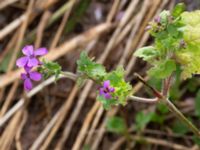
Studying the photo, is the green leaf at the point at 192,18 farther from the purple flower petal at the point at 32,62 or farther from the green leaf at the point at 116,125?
the green leaf at the point at 116,125

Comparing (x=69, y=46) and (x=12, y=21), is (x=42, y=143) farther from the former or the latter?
(x=12, y=21)

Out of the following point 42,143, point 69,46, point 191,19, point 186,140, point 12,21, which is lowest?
point 186,140

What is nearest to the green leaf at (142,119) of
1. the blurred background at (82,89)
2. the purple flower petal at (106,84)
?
the blurred background at (82,89)

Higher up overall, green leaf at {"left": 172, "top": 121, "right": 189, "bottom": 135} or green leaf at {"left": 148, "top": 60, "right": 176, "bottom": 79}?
green leaf at {"left": 148, "top": 60, "right": 176, "bottom": 79}

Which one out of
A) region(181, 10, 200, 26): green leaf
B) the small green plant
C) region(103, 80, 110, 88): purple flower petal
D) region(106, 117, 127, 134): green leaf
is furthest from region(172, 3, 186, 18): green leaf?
region(106, 117, 127, 134): green leaf

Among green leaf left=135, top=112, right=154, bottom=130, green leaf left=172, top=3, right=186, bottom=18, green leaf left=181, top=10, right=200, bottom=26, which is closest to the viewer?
green leaf left=172, top=3, right=186, bottom=18

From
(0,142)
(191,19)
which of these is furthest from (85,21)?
(191,19)

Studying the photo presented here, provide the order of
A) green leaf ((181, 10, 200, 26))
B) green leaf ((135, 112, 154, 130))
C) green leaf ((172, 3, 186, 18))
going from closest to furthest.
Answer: green leaf ((172, 3, 186, 18)) < green leaf ((181, 10, 200, 26)) < green leaf ((135, 112, 154, 130))

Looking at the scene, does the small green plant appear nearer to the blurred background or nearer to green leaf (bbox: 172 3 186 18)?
green leaf (bbox: 172 3 186 18)
